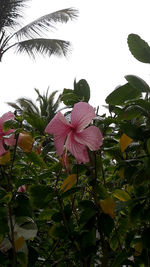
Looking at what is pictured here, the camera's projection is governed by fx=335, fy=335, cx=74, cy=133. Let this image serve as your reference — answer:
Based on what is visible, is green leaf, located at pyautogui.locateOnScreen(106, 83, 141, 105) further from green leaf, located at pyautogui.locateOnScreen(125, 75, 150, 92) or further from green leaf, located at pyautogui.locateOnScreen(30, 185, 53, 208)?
green leaf, located at pyautogui.locateOnScreen(30, 185, 53, 208)

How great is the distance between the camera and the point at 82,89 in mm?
579

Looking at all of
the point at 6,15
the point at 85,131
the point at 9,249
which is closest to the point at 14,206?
the point at 9,249

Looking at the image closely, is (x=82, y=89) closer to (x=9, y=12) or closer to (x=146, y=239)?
(x=146, y=239)

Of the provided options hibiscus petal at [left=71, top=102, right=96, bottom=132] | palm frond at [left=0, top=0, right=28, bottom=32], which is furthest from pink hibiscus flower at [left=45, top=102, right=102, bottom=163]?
palm frond at [left=0, top=0, right=28, bottom=32]

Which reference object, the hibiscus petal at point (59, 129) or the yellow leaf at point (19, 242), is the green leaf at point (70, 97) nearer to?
the hibiscus petal at point (59, 129)

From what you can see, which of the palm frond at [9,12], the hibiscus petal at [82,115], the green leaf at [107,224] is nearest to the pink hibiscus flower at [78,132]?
the hibiscus petal at [82,115]

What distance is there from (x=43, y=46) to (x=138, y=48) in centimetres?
754

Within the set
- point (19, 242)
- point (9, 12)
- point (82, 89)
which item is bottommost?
point (19, 242)

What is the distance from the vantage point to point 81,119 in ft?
1.75

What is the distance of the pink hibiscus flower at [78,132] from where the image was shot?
1.71 ft

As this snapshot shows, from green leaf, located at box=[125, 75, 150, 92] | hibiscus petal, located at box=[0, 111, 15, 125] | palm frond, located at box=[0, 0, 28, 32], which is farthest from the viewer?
palm frond, located at box=[0, 0, 28, 32]

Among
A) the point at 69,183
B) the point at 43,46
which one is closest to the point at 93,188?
the point at 69,183

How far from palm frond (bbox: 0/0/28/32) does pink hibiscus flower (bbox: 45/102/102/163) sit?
7319 millimetres

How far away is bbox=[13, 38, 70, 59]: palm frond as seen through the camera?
25.2 ft
